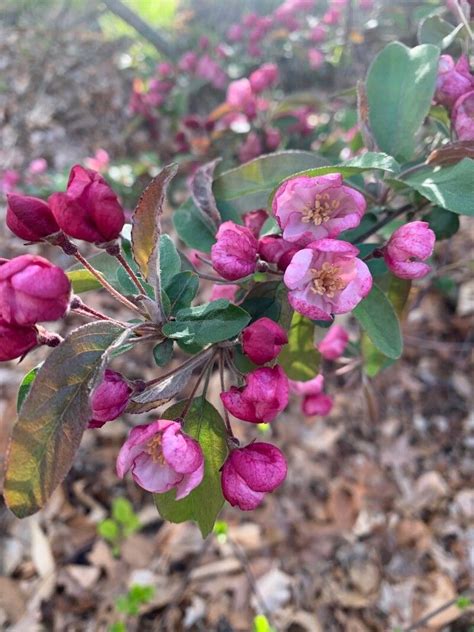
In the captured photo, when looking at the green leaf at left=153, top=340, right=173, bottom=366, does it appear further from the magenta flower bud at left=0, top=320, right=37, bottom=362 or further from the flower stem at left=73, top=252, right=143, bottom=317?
the magenta flower bud at left=0, top=320, right=37, bottom=362

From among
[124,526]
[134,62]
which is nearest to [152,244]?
[124,526]

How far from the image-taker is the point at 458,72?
1.04 metres

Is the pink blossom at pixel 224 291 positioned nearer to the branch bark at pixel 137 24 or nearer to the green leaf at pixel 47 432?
the green leaf at pixel 47 432

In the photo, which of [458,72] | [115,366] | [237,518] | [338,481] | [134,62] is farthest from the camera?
[134,62]

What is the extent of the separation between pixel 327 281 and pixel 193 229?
38 cm

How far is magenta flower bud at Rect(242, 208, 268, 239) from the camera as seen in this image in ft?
3.58

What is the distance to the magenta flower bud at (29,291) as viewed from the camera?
67 centimetres

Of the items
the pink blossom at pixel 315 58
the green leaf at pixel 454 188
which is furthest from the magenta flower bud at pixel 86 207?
the pink blossom at pixel 315 58

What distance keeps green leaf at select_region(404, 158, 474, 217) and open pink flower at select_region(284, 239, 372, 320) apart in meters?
0.17

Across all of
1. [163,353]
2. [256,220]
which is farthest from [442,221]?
[163,353]

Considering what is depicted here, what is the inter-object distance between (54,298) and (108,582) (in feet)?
5.36

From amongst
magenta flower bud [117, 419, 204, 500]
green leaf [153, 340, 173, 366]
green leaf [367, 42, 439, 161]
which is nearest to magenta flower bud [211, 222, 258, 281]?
green leaf [153, 340, 173, 366]

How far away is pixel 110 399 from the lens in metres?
A: 0.79

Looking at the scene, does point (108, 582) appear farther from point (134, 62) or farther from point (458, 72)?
point (134, 62)
